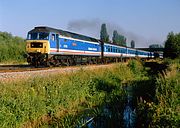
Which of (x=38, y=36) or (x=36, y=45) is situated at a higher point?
(x=38, y=36)

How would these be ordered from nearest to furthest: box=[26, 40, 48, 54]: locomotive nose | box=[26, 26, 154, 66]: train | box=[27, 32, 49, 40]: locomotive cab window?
1. box=[26, 40, 48, 54]: locomotive nose
2. box=[26, 26, 154, 66]: train
3. box=[27, 32, 49, 40]: locomotive cab window

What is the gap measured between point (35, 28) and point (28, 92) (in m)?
14.3

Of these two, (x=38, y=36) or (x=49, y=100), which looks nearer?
(x=49, y=100)

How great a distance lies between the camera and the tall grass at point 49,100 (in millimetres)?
14047

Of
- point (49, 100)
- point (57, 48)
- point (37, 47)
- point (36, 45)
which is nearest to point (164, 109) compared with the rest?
point (49, 100)

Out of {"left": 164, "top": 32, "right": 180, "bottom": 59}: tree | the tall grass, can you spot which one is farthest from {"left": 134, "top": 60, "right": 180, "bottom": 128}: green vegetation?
{"left": 164, "top": 32, "right": 180, "bottom": 59}: tree

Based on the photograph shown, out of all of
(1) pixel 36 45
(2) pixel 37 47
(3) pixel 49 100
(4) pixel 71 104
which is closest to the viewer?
(3) pixel 49 100

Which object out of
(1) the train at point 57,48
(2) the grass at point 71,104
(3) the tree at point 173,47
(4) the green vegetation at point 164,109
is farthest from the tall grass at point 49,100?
(3) the tree at point 173,47

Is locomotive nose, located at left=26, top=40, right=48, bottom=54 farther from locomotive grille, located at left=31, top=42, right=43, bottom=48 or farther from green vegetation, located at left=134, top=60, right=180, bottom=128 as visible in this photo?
green vegetation, located at left=134, top=60, right=180, bottom=128

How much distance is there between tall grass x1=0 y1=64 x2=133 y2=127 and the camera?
14047 millimetres

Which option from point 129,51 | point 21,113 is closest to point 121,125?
point 21,113

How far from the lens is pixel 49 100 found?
16922mm

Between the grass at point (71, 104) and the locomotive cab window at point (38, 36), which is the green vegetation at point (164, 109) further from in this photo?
the locomotive cab window at point (38, 36)

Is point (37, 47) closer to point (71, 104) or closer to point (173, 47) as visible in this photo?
point (71, 104)
